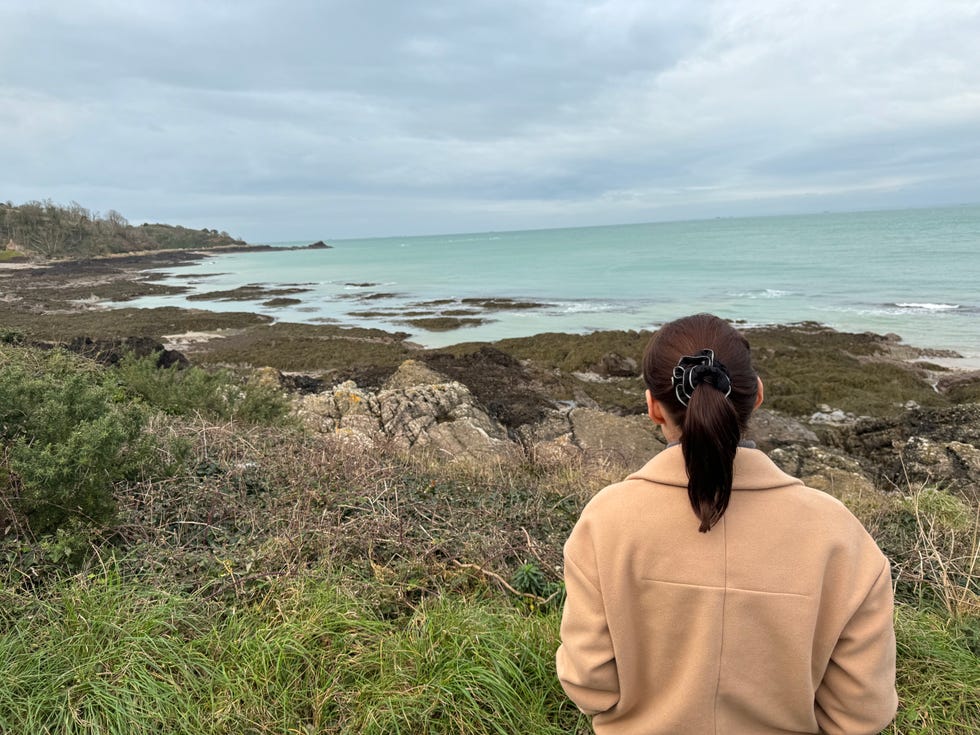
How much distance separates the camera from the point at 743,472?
132 centimetres

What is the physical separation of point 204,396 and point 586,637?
7.54 meters

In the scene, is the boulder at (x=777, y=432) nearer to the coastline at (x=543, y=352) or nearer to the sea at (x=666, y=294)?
the coastline at (x=543, y=352)

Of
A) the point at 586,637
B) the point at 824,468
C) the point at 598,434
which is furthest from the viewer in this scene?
the point at 598,434

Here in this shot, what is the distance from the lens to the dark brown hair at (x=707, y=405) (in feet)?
4.01

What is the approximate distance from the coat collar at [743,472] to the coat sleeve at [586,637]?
10.1 inches

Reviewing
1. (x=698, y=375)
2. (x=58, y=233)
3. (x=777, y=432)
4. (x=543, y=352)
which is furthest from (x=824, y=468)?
(x=58, y=233)

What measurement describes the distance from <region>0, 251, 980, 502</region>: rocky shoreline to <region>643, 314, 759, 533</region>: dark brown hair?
5797mm

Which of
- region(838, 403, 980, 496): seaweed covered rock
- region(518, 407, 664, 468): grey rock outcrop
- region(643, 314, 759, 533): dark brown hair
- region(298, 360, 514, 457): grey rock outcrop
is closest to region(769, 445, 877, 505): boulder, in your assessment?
region(838, 403, 980, 496): seaweed covered rock

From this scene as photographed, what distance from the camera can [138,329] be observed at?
26078mm

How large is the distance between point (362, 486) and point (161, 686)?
228 cm

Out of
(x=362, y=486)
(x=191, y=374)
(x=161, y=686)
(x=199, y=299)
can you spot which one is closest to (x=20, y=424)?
(x=362, y=486)

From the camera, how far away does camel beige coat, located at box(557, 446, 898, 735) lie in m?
1.31

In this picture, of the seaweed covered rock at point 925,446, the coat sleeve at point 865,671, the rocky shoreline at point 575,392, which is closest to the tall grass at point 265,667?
the coat sleeve at point 865,671

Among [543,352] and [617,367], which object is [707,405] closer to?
[617,367]
